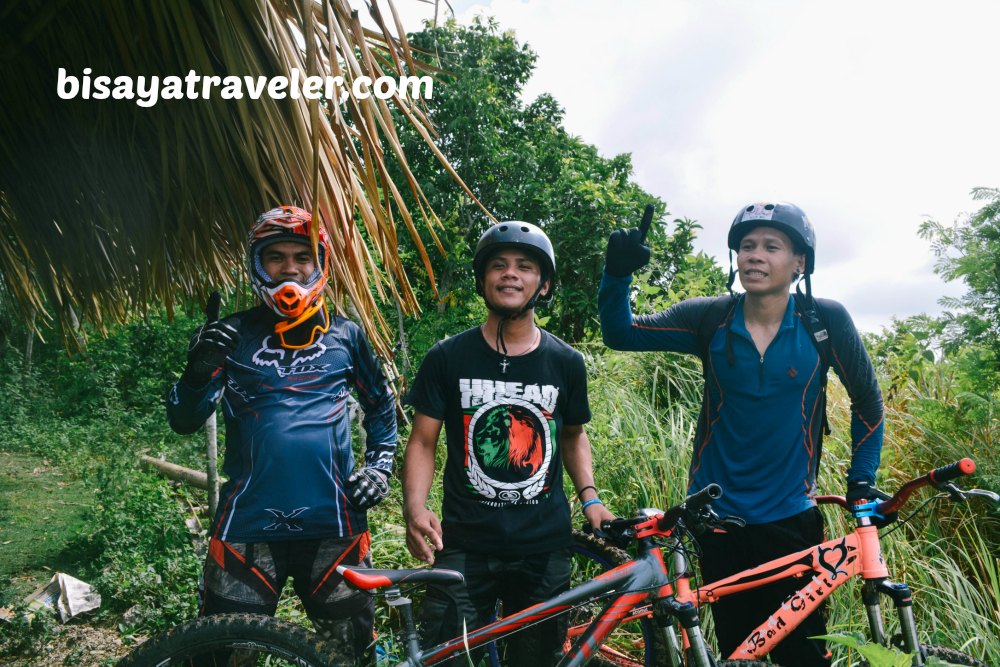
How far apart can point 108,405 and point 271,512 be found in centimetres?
1294

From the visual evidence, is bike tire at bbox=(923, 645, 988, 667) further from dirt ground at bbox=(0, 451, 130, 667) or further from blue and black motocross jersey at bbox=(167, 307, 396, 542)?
dirt ground at bbox=(0, 451, 130, 667)

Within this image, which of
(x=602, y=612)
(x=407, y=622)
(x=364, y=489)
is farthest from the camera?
(x=364, y=489)

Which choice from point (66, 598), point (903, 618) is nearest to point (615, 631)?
point (903, 618)

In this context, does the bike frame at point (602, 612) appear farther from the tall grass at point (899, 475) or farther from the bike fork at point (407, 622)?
the tall grass at point (899, 475)

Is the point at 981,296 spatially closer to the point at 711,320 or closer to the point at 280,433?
the point at 711,320

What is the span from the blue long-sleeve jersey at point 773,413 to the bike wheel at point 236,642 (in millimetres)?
1564

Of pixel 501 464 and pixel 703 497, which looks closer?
pixel 703 497

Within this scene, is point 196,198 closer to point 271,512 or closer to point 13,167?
point 13,167

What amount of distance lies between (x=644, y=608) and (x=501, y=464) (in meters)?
0.69

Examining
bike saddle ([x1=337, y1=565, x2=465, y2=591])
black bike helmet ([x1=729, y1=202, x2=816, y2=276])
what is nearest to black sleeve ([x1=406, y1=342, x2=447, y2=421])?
bike saddle ([x1=337, y1=565, x2=465, y2=591])

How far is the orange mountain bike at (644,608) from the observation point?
1.87 m

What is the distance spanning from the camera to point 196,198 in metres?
3.33

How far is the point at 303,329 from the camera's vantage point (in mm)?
2441

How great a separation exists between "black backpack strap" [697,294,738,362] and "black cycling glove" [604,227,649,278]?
428mm
